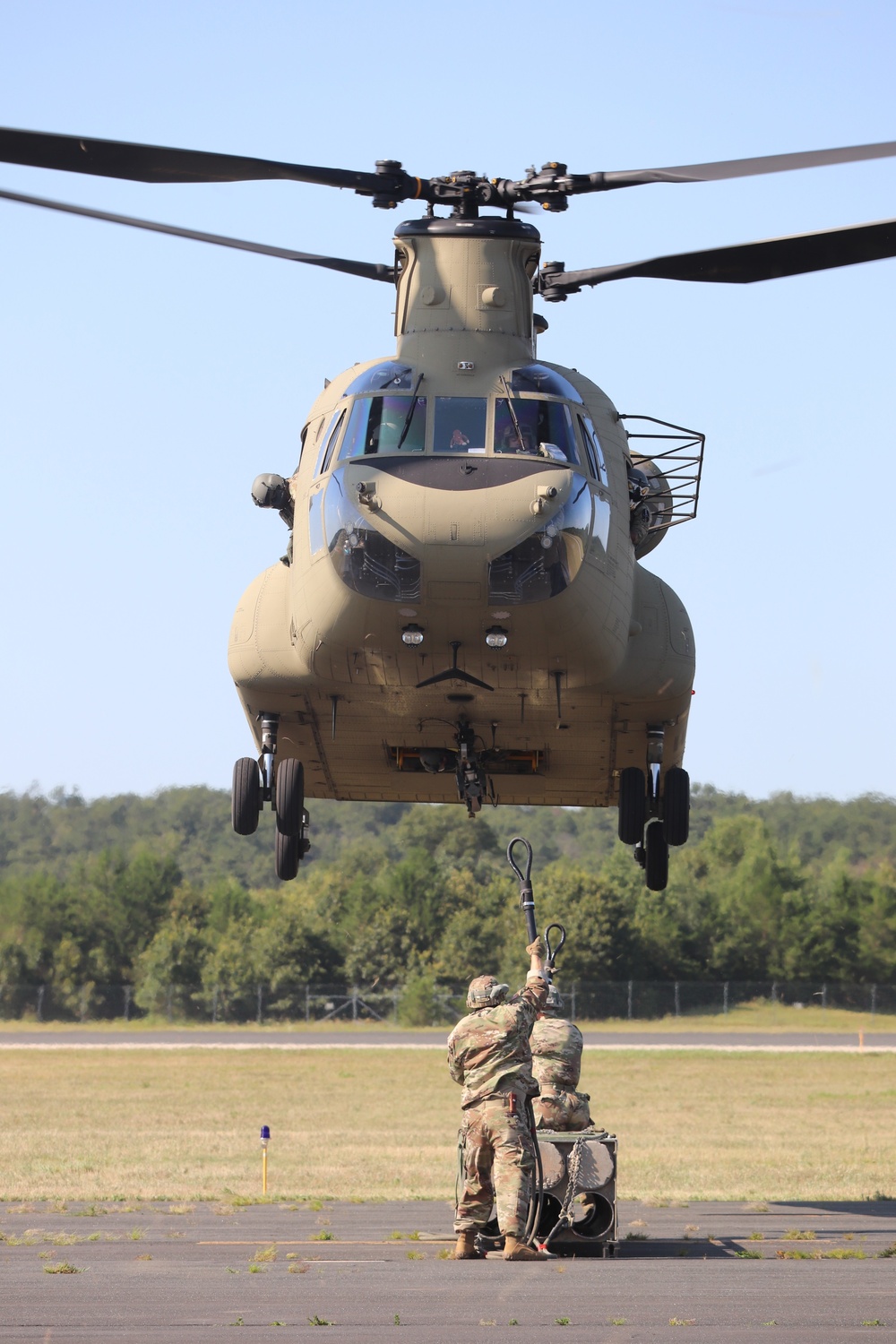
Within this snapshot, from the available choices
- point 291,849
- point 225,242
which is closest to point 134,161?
point 225,242

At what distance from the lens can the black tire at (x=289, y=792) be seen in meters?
16.6

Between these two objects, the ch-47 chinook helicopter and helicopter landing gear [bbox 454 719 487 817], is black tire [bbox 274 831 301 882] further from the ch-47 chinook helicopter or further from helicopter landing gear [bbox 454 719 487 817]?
helicopter landing gear [bbox 454 719 487 817]

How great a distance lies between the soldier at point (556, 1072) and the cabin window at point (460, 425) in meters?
4.41

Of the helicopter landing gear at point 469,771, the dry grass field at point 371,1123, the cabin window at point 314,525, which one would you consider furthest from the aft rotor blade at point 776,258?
the dry grass field at point 371,1123

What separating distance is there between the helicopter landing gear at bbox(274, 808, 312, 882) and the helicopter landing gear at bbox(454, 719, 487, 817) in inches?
64.3

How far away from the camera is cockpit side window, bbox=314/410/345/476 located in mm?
14609

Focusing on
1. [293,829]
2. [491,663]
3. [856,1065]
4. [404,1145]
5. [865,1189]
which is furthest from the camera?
[856,1065]

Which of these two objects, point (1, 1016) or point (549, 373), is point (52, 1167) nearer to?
point (549, 373)

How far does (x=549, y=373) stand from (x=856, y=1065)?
34943mm

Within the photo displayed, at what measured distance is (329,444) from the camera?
14.7 metres

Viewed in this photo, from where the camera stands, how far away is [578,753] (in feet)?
56.9

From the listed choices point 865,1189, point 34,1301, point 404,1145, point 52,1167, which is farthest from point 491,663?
point 404,1145

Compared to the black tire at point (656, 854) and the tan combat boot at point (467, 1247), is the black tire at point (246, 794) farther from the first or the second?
the tan combat boot at point (467, 1247)

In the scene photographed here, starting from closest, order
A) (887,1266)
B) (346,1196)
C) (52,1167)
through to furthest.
Result: (887,1266) → (346,1196) → (52,1167)
